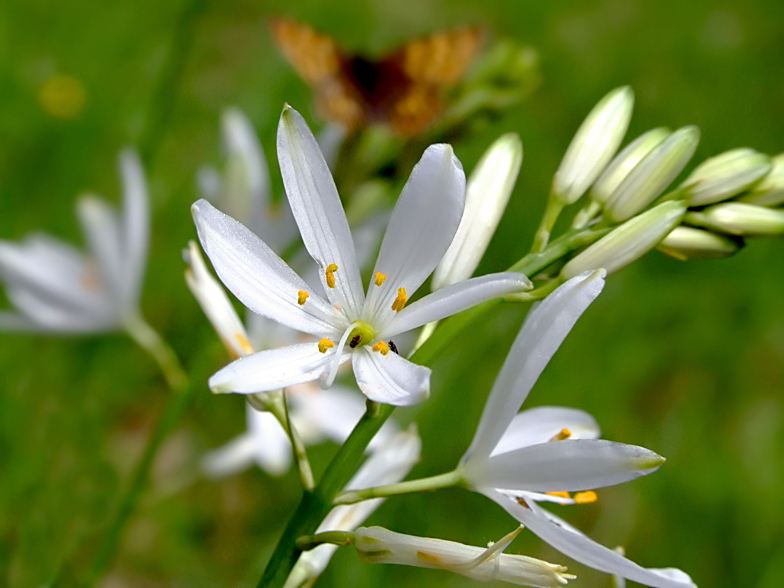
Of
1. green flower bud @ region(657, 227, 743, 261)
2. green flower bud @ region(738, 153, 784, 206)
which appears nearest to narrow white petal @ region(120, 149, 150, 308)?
green flower bud @ region(657, 227, 743, 261)

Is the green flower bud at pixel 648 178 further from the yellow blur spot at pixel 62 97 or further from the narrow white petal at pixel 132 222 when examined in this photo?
the yellow blur spot at pixel 62 97

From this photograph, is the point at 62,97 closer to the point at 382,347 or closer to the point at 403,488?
the point at 382,347

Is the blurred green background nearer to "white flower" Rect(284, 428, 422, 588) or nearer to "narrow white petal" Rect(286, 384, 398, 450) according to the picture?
"narrow white petal" Rect(286, 384, 398, 450)

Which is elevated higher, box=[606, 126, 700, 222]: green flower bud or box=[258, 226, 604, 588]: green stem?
box=[606, 126, 700, 222]: green flower bud

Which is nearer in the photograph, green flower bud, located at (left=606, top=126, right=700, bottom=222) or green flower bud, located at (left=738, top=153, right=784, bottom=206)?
green flower bud, located at (left=606, top=126, right=700, bottom=222)

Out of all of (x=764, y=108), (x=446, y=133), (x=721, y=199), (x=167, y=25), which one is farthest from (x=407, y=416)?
(x=764, y=108)
